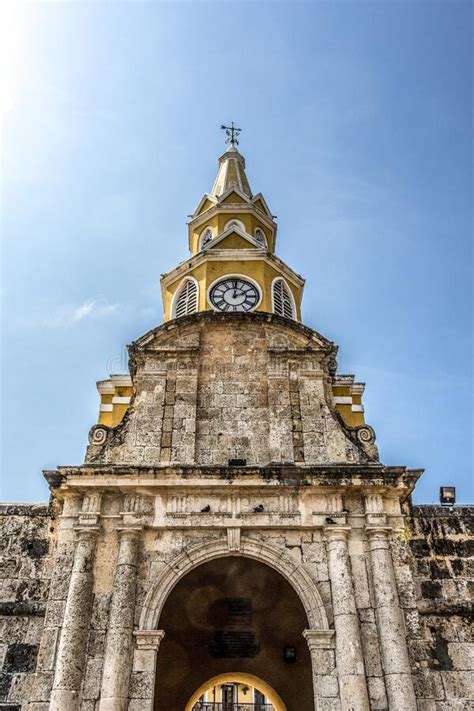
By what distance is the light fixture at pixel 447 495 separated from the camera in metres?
11.8

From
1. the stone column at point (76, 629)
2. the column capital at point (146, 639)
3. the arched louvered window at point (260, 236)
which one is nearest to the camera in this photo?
the stone column at point (76, 629)

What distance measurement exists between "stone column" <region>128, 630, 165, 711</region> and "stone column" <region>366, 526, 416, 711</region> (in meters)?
3.52

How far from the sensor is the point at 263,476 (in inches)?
419

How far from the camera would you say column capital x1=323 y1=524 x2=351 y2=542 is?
10258 mm

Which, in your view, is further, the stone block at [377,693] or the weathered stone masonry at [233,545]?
the weathered stone masonry at [233,545]

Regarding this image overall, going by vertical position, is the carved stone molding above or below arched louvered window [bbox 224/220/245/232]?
below

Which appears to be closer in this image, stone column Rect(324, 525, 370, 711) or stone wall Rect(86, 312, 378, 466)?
stone column Rect(324, 525, 370, 711)

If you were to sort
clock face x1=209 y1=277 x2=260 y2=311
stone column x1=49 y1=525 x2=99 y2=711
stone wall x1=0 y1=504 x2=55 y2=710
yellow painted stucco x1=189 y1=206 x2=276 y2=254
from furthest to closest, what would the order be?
yellow painted stucco x1=189 y1=206 x2=276 y2=254 < clock face x1=209 y1=277 x2=260 y2=311 < stone wall x1=0 y1=504 x2=55 y2=710 < stone column x1=49 y1=525 x2=99 y2=711

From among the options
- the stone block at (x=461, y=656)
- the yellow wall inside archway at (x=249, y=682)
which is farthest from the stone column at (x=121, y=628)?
the yellow wall inside archway at (x=249, y=682)

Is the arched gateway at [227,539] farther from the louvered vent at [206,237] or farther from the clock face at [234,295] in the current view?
the louvered vent at [206,237]

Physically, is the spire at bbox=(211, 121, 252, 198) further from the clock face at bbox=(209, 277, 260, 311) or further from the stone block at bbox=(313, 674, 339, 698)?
the stone block at bbox=(313, 674, 339, 698)

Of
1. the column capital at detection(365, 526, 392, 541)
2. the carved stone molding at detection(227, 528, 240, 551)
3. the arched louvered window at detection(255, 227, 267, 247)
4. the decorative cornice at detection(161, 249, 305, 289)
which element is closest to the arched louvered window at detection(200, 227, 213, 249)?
the arched louvered window at detection(255, 227, 267, 247)

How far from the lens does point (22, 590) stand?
1057 centimetres

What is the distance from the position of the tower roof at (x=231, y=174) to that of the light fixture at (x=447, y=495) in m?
13.0
